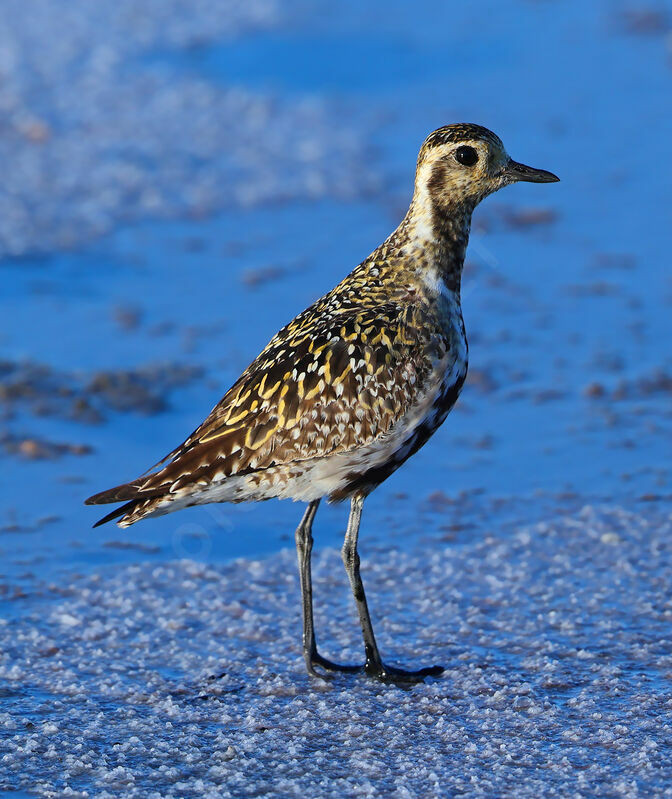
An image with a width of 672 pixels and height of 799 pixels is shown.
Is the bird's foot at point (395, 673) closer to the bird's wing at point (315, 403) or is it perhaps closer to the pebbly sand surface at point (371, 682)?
the pebbly sand surface at point (371, 682)

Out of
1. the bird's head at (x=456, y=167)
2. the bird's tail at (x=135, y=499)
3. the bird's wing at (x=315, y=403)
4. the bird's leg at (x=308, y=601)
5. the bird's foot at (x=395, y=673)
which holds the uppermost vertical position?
the bird's head at (x=456, y=167)

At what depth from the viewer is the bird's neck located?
227 inches

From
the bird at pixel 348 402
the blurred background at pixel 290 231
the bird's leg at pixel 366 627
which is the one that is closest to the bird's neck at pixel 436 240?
the bird at pixel 348 402

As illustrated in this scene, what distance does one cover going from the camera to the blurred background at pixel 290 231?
24.6 ft

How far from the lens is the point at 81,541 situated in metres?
6.83

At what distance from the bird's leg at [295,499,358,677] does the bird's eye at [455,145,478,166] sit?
5.27 ft

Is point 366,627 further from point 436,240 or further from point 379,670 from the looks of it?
point 436,240

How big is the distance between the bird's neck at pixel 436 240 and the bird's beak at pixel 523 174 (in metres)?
0.27

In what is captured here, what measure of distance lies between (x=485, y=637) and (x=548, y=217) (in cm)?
549

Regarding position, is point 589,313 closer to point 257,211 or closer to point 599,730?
point 257,211

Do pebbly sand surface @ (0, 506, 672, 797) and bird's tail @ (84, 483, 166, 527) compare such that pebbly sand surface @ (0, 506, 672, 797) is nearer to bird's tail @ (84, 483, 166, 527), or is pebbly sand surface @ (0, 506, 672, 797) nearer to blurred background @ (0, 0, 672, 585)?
blurred background @ (0, 0, 672, 585)

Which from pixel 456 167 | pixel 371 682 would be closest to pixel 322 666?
pixel 371 682

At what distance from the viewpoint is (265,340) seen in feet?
28.6

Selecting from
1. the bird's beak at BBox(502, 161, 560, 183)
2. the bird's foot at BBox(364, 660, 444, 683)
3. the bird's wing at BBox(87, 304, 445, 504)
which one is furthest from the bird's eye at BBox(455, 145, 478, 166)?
the bird's foot at BBox(364, 660, 444, 683)
